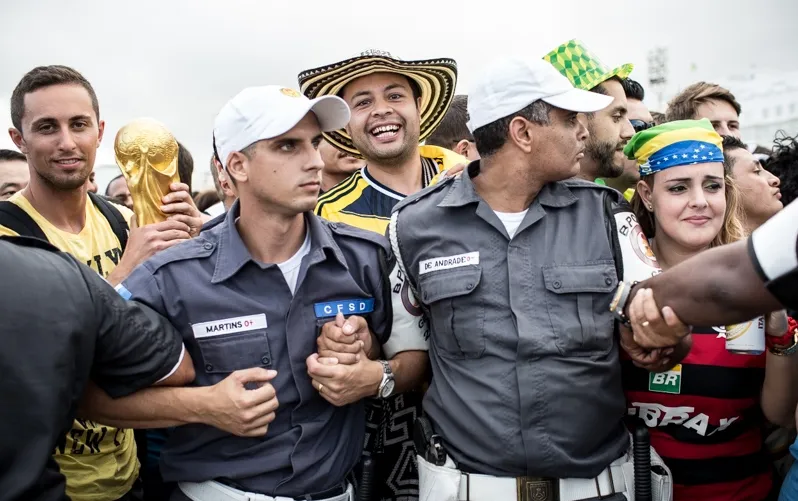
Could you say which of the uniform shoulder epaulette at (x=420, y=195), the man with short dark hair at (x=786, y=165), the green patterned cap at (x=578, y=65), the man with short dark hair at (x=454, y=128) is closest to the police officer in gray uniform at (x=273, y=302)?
the uniform shoulder epaulette at (x=420, y=195)

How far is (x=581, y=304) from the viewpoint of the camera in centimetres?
255

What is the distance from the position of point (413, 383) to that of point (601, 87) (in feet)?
7.99

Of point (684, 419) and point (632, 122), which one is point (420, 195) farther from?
point (632, 122)

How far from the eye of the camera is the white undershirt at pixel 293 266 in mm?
2676

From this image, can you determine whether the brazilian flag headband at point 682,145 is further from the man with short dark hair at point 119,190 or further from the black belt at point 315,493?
the man with short dark hair at point 119,190

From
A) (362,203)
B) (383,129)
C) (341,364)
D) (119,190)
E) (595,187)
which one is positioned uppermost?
(383,129)

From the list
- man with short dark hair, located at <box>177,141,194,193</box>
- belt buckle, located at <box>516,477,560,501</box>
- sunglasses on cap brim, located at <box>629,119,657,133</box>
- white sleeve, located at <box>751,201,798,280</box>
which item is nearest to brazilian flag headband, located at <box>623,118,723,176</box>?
white sleeve, located at <box>751,201,798,280</box>

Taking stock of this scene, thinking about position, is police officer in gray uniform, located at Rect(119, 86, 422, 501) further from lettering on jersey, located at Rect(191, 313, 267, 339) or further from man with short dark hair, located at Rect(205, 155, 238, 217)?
man with short dark hair, located at Rect(205, 155, 238, 217)

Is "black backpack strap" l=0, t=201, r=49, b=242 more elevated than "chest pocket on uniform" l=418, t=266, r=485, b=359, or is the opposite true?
"black backpack strap" l=0, t=201, r=49, b=242

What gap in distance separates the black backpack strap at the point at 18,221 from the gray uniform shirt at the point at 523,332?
1766 millimetres

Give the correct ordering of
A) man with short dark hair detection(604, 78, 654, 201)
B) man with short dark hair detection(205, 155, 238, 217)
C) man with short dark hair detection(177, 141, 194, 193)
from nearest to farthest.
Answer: man with short dark hair detection(205, 155, 238, 217)
man with short dark hair detection(604, 78, 654, 201)
man with short dark hair detection(177, 141, 194, 193)

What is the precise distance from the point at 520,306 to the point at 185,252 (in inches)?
49.9

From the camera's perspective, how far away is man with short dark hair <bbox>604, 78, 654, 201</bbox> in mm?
4457

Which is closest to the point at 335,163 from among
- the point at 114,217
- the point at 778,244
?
the point at 114,217
